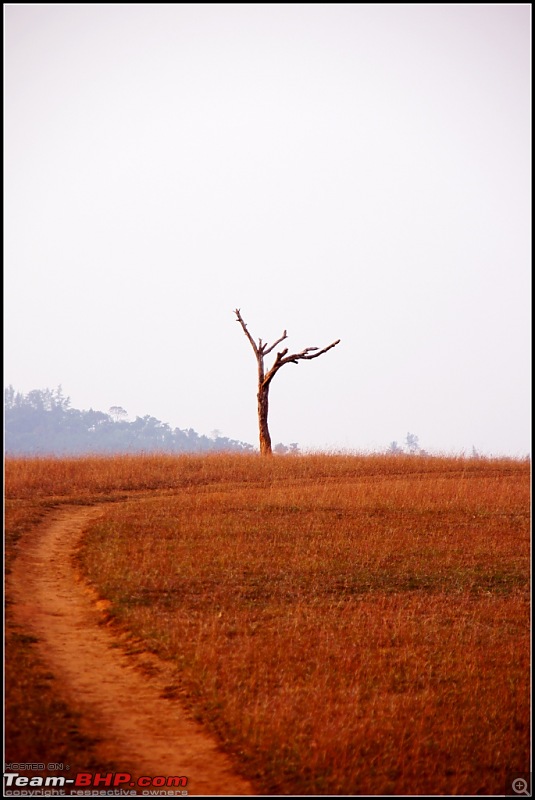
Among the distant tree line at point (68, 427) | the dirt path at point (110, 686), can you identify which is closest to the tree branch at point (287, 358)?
the dirt path at point (110, 686)

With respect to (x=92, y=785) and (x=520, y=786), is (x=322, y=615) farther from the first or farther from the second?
(x=92, y=785)

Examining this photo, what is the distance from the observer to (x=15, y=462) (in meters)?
25.5

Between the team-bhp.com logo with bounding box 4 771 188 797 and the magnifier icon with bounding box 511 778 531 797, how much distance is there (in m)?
3.71

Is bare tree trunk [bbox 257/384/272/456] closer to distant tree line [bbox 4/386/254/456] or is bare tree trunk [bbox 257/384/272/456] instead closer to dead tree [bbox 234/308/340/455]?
dead tree [bbox 234/308/340/455]

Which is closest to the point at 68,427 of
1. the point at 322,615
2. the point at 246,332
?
the point at 246,332

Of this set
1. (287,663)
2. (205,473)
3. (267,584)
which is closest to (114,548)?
(267,584)

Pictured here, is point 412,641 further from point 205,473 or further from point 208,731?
Result: point 205,473

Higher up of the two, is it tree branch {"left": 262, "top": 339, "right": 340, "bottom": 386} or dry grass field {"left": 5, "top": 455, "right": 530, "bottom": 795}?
tree branch {"left": 262, "top": 339, "right": 340, "bottom": 386}

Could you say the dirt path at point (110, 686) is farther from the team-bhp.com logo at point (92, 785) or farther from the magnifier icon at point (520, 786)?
the magnifier icon at point (520, 786)

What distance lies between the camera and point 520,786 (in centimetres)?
909

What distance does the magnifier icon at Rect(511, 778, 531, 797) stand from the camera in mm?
8977

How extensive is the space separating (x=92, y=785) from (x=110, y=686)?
7.57 feet

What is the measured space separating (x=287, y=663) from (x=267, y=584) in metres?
3.82

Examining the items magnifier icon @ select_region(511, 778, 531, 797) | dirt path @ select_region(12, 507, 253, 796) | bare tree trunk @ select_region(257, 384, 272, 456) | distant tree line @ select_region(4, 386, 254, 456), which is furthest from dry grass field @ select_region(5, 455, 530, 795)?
distant tree line @ select_region(4, 386, 254, 456)
